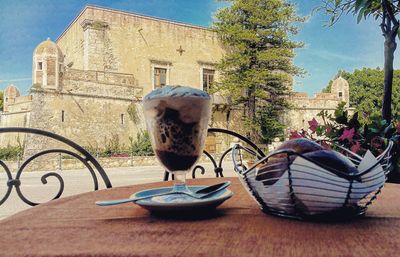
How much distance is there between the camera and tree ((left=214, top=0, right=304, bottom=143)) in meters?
16.0

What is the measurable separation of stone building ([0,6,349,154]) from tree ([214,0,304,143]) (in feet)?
5.26

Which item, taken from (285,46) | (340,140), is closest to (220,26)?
(285,46)

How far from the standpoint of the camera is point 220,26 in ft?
56.1

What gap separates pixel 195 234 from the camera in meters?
0.55

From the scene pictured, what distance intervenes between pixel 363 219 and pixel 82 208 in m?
0.58

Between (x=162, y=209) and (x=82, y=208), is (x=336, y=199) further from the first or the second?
(x=82, y=208)

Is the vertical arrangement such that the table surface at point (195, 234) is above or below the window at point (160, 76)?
below

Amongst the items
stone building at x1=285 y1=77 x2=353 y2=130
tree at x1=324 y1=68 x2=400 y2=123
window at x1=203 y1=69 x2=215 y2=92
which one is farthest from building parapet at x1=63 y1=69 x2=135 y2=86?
tree at x1=324 y1=68 x2=400 y2=123

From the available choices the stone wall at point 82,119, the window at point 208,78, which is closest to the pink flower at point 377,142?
the stone wall at point 82,119

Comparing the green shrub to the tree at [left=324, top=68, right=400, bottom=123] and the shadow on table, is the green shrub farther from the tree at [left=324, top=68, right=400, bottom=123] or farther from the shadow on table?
the tree at [left=324, top=68, right=400, bottom=123]

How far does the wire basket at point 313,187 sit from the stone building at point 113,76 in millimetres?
14327

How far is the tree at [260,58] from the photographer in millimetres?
16047

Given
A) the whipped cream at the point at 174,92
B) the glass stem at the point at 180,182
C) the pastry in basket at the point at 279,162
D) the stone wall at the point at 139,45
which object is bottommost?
the glass stem at the point at 180,182

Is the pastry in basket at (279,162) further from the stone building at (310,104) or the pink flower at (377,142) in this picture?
the stone building at (310,104)
